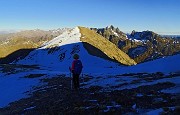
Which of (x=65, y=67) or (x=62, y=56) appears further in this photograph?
(x=62, y=56)

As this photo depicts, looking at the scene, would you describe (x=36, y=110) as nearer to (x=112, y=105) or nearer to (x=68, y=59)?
(x=112, y=105)

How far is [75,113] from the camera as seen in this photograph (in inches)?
760

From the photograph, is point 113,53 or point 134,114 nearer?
point 134,114

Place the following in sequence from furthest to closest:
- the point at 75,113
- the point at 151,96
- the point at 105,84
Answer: the point at 105,84, the point at 151,96, the point at 75,113

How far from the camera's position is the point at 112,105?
2034 centimetres

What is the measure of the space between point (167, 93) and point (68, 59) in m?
113

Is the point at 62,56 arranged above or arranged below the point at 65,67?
above

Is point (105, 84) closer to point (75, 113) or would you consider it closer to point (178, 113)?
point (75, 113)

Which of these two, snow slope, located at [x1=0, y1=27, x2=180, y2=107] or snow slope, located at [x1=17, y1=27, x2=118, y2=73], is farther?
snow slope, located at [x1=17, y1=27, x2=118, y2=73]

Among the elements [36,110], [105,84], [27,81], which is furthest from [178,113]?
[27,81]

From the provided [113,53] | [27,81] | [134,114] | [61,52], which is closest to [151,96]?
[134,114]

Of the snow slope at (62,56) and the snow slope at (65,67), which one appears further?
the snow slope at (62,56)

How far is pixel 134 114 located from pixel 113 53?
171995 millimetres

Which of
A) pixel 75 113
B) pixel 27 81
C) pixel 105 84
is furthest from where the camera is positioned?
pixel 27 81
